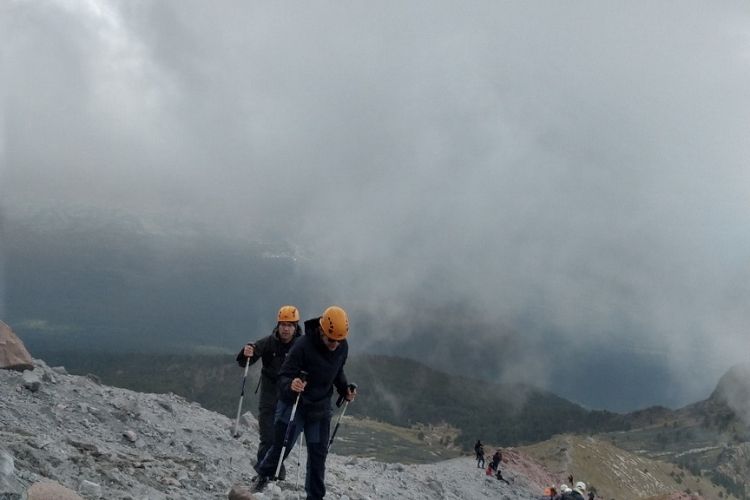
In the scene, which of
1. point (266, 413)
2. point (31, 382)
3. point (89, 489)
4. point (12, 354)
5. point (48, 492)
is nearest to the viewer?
point (48, 492)

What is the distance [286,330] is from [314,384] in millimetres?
2749

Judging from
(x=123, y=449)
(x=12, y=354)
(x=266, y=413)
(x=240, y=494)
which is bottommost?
(x=240, y=494)

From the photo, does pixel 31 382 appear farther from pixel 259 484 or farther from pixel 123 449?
pixel 259 484

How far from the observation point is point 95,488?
9.25 m

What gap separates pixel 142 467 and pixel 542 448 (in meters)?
124

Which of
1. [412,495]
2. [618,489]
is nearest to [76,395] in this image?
[412,495]

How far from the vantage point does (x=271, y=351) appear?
43.7ft

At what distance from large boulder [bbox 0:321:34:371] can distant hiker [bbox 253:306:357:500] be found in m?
10.0

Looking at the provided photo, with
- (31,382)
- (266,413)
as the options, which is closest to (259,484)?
(266,413)

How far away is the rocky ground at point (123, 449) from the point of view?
989 centimetres

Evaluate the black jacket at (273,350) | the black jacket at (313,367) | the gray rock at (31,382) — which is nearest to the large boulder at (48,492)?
the black jacket at (313,367)

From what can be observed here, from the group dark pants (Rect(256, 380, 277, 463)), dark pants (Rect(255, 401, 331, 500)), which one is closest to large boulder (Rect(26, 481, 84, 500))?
dark pants (Rect(255, 401, 331, 500))

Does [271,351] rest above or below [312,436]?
above

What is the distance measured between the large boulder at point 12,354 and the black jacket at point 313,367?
34.6 ft
